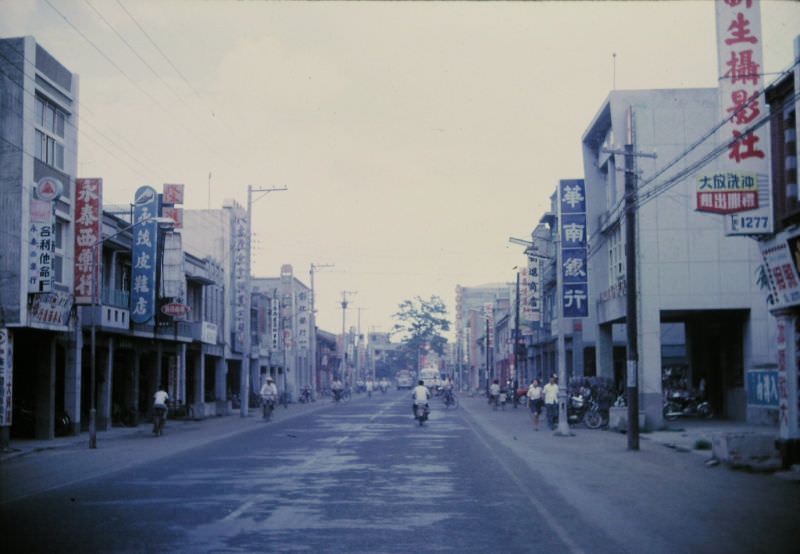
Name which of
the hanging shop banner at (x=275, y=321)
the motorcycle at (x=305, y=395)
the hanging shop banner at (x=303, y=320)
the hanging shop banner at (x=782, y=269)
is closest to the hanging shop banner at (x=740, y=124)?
the hanging shop banner at (x=782, y=269)

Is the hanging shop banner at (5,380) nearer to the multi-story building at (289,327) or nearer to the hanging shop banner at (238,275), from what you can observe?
the hanging shop banner at (238,275)

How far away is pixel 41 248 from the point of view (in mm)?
27641

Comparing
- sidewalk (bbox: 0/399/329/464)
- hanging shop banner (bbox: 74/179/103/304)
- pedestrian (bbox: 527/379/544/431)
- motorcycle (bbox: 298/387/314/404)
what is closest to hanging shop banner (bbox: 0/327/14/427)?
sidewalk (bbox: 0/399/329/464)

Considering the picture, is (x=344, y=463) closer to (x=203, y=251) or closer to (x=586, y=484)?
(x=586, y=484)

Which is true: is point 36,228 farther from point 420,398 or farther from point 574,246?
point 574,246

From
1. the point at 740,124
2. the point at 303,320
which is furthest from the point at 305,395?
the point at 740,124

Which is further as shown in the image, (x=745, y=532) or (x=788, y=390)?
(x=788, y=390)

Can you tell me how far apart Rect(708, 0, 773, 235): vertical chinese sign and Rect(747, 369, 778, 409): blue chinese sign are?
3.71m

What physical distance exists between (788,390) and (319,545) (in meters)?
12.6

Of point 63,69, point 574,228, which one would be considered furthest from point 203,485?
point 574,228

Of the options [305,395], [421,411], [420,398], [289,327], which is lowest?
[305,395]

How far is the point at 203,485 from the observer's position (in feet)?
52.6

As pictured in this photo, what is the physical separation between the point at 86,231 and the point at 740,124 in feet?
73.8

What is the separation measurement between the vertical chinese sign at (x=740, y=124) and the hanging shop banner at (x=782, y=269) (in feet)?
1.61
